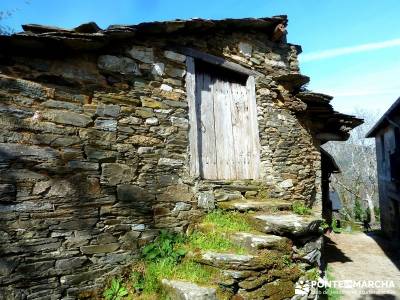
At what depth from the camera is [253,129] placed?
5617mm

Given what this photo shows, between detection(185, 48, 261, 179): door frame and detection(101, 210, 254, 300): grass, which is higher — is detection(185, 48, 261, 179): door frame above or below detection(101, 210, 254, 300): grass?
above

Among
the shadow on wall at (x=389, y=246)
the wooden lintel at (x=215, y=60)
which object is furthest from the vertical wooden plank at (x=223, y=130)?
the shadow on wall at (x=389, y=246)

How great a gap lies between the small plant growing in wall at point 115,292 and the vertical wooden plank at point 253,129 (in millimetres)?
2739

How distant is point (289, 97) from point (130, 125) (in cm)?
312

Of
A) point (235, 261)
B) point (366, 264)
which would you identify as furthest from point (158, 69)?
point (366, 264)

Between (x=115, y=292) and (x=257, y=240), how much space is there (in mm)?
1640

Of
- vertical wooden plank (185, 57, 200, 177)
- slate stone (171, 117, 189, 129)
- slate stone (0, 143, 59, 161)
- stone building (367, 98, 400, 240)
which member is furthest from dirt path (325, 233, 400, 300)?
Answer: slate stone (0, 143, 59, 161)

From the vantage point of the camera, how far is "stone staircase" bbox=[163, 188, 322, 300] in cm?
341

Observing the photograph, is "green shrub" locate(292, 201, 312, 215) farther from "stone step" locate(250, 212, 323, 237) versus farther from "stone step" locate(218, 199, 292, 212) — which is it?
"stone step" locate(250, 212, 323, 237)

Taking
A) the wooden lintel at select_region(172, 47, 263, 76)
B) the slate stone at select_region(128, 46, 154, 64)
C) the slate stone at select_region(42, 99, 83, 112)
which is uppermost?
the wooden lintel at select_region(172, 47, 263, 76)

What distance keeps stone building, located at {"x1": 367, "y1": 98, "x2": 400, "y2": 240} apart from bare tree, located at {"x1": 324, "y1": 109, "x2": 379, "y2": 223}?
73.1 inches

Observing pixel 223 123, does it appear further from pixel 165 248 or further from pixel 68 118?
pixel 68 118

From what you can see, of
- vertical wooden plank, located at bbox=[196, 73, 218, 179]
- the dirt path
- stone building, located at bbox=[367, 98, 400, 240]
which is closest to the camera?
vertical wooden plank, located at bbox=[196, 73, 218, 179]

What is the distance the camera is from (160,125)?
4.41 meters
